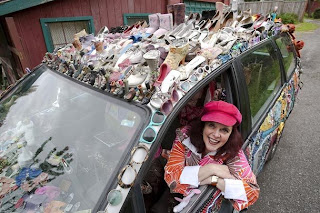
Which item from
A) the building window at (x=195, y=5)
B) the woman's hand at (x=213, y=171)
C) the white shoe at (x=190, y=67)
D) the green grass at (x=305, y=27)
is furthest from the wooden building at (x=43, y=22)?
the green grass at (x=305, y=27)

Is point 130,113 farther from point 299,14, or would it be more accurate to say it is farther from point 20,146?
point 299,14

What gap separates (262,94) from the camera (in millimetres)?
2078

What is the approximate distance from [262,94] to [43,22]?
3.99 metres

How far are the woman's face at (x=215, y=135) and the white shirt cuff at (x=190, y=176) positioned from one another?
16 centimetres

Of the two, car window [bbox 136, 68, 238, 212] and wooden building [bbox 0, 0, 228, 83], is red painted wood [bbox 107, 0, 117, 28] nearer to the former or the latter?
wooden building [bbox 0, 0, 228, 83]

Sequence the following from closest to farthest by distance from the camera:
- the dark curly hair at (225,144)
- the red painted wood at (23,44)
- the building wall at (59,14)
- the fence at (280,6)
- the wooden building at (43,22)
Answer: the dark curly hair at (225,144)
the wooden building at (43,22)
the red painted wood at (23,44)
the building wall at (59,14)
the fence at (280,6)

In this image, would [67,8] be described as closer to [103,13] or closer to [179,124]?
[103,13]

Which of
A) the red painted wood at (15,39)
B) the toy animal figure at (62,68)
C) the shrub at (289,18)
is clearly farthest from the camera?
the shrub at (289,18)

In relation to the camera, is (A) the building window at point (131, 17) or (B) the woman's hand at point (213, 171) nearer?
(B) the woman's hand at point (213, 171)

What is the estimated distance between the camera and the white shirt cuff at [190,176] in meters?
1.31

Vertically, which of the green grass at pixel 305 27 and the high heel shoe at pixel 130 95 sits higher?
the high heel shoe at pixel 130 95

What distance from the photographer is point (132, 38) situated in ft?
6.76

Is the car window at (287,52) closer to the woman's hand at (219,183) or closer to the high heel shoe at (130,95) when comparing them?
the woman's hand at (219,183)

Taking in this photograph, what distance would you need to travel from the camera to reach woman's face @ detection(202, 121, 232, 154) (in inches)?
52.8
